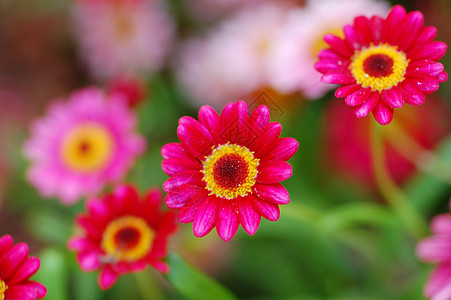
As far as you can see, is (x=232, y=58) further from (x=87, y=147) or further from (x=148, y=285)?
(x=148, y=285)

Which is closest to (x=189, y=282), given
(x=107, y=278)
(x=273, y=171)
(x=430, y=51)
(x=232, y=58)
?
(x=107, y=278)

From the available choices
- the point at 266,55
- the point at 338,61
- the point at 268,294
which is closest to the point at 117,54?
the point at 266,55

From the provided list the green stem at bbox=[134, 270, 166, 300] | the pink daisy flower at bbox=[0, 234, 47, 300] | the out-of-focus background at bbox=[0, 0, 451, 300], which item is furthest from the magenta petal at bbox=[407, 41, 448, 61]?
the green stem at bbox=[134, 270, 166, 300]

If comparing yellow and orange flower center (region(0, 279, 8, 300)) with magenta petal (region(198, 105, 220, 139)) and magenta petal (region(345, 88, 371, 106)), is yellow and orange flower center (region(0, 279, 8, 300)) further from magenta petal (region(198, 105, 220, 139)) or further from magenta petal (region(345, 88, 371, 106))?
magenta petal (region(345, 88, 371, 106))

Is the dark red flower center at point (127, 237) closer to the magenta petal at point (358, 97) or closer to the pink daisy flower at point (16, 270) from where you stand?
the pink daisy flower at point (16, 270)

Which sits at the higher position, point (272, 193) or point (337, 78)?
point (337, 78)

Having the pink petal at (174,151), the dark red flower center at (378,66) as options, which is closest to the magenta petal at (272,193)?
the pink petal at (174,151)

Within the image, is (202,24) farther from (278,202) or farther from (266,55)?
(278,202)
